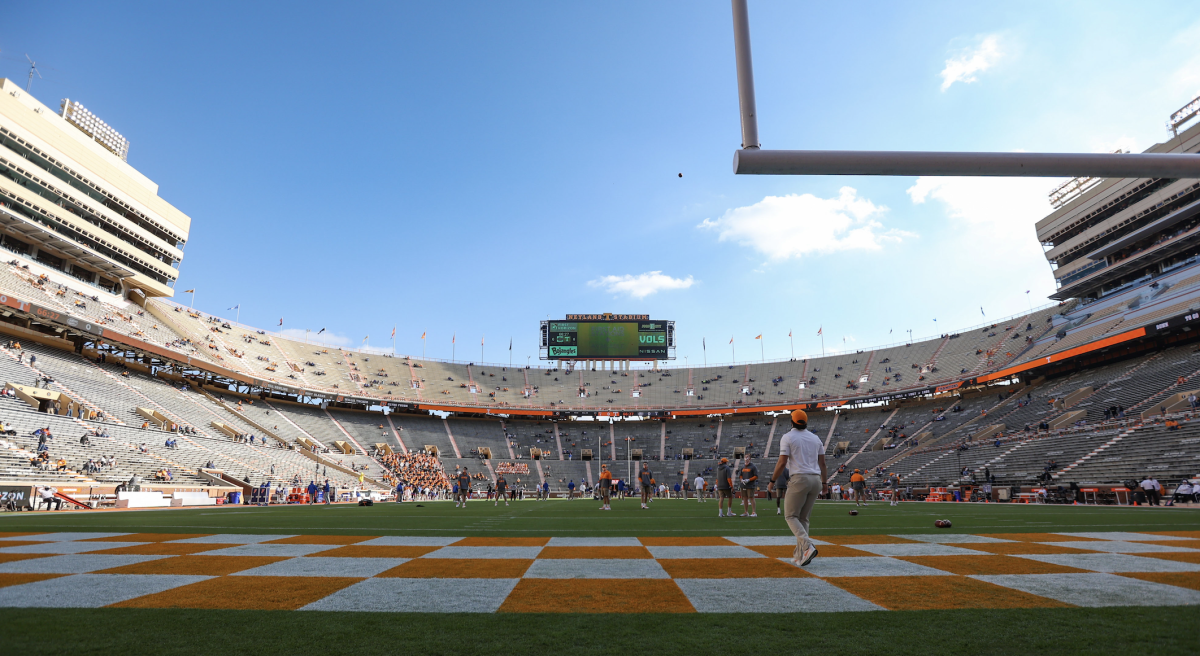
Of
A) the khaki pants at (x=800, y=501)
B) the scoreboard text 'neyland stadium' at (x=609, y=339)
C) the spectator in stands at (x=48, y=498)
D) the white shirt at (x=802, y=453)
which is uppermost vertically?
the scoreboard text 'neyland stadium' at (x=609, y=339)

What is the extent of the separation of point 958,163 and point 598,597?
561 cm

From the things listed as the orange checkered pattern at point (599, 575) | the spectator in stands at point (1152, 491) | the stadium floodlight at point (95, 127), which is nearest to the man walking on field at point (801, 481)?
the orange checkered pattern at point (599, 575)

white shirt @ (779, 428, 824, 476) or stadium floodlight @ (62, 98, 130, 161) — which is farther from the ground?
stadium floodlight @ (62, 98, 130, 161)

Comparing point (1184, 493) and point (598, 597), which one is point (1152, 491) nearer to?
point (1184, 493)

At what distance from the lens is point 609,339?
227 feet

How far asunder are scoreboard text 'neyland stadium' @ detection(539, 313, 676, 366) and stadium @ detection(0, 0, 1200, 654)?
0.99 ft

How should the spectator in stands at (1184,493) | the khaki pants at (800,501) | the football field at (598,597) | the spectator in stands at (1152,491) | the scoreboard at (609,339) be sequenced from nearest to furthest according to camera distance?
the football field at (598,597)
the khaki pants at (800,501)
the spectator in stands at (1184,493)
the spectator in stands at (1152,491)
the scoreboard at (609,339)

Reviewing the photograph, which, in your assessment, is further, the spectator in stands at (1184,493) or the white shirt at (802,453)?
the spectator in stands at (1184,493)

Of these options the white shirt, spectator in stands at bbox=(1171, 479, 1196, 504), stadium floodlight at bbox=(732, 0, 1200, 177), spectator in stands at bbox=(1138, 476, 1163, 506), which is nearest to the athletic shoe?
the white shirt

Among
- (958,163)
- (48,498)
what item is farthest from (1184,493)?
(48,498)

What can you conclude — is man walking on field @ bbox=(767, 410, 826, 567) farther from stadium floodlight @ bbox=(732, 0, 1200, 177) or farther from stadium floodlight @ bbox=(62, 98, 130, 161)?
stadium floodlight @ bbox=(62, 98, 130, 161)

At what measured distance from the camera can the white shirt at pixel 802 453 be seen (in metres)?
6.37

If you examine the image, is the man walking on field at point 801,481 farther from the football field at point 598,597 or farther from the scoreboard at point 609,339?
the scoreboard at point 609,339

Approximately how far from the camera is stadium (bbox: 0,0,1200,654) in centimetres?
401
